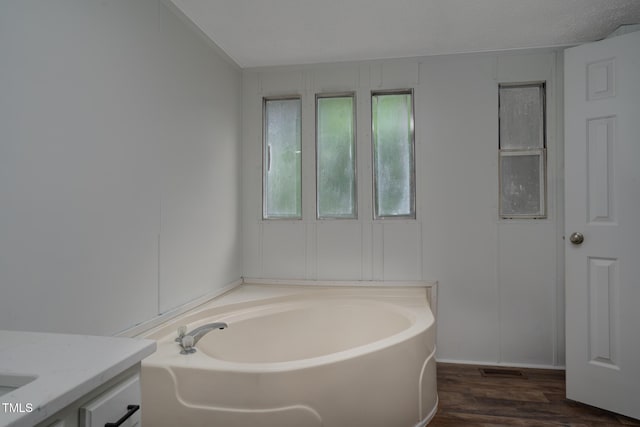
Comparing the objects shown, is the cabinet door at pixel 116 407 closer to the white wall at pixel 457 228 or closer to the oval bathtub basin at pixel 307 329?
the oval bathtub basin at pixel 307 329

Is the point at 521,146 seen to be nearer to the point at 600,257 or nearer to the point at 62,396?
the point at 600,257

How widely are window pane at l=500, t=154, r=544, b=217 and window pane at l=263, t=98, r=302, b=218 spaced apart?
4.97 ft

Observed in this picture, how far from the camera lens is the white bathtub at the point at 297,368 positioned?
1.40 metres

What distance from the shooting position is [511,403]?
2.12 m

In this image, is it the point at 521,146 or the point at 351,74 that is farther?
the point at 351,74

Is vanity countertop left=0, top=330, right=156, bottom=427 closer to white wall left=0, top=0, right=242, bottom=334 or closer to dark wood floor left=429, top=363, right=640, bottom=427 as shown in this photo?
white wall left=0, top=0, right=242, bottom=334

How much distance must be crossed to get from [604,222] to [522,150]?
0.76 metres

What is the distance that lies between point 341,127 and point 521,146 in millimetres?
1312

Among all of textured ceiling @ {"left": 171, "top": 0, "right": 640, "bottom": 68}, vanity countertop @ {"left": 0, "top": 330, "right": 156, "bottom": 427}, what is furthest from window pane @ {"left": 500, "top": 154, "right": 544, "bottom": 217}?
vanity countertop @ {"left": 0, "top": 330, "right": 156, "bottom": 427}

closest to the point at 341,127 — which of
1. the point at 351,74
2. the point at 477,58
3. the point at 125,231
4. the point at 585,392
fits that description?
the point at 351,74

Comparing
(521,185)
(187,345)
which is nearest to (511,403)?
(521,185)

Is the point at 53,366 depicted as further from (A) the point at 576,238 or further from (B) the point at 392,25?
(A) the point at 576,238

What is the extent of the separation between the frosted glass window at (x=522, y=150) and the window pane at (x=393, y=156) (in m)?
0.65

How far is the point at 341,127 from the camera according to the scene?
2.88 meters
